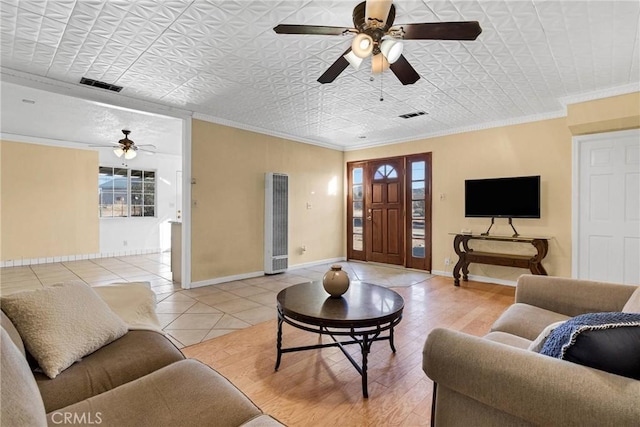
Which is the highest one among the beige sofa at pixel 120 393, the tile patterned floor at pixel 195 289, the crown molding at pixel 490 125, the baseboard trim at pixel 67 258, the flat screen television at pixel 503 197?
the crown molding at pixel 490 125

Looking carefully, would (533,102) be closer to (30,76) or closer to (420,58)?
(420,58)

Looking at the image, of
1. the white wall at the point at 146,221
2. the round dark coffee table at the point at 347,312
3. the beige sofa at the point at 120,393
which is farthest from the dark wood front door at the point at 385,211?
the beige sofa at the point at 120,393

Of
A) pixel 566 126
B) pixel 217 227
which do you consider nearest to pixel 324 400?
pixel 217 227

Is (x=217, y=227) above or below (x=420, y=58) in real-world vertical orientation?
below

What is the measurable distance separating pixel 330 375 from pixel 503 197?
3.82 m

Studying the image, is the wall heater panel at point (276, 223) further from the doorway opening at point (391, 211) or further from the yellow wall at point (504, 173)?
the yellow wall at point (504, 173)

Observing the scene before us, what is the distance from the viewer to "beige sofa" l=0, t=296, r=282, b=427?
89 cm

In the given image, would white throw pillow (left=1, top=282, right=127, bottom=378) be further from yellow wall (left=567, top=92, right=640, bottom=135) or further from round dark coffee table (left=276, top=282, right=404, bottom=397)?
yellow wall (left=567, top=92, right=640, bottom=135)

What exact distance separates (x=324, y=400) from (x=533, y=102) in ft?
14.1

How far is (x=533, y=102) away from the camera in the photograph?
3.98 meters

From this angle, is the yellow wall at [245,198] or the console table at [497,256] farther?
the yellow wall at [245,198]

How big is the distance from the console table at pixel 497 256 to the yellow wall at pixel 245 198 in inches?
106

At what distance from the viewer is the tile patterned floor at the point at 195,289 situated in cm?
311

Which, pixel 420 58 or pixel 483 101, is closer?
pixel 420 58
